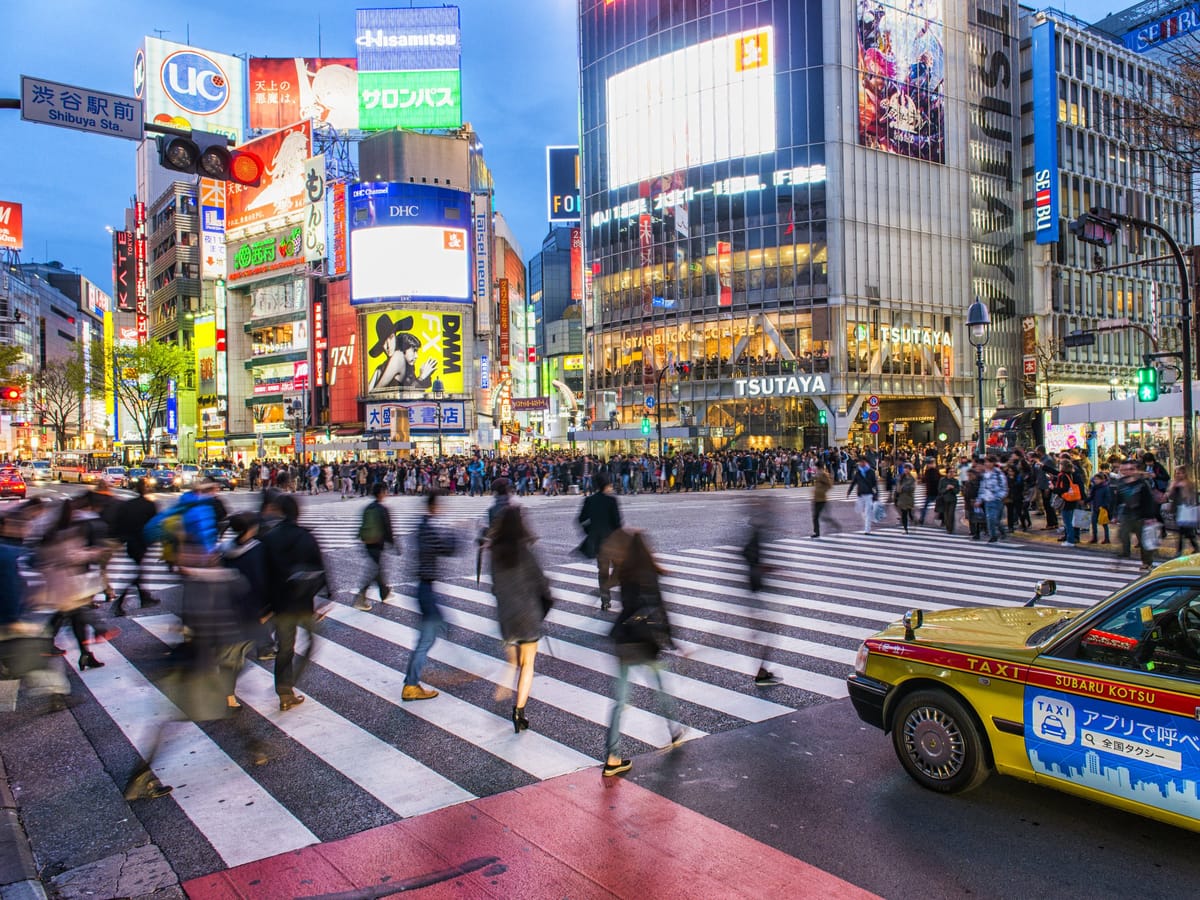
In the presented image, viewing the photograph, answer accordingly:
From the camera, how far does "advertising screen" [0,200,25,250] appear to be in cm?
5966

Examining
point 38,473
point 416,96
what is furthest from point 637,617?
point 416,96

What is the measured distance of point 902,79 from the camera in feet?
181

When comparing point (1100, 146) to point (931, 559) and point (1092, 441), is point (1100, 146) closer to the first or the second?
point (1092, 441)


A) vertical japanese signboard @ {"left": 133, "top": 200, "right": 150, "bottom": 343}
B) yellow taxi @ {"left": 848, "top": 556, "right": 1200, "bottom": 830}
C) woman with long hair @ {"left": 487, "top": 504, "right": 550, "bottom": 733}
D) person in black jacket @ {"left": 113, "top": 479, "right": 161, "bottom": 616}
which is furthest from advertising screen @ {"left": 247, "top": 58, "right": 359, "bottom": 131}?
yellow taxi @ {"left": 848, "top": 556, "right": 1200, "bottom": 830}

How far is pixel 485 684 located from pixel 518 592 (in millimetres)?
1922

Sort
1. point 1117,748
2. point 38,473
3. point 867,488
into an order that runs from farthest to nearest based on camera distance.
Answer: point 38,473, point 867,488, point 1117,748

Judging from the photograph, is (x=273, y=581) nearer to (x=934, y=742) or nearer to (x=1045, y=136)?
(x=934, y=742)

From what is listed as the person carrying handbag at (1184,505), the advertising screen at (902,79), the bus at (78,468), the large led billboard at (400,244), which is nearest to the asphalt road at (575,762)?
the person carrying handbag at (1184,505)

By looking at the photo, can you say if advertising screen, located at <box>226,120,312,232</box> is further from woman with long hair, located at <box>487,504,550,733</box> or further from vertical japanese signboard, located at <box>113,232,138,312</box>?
woman with long hair, located at <box>487,504,550,733</box>

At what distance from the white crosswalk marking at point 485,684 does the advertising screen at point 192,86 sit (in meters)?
78.4

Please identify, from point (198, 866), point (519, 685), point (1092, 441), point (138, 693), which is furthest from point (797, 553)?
point (1092, 441)

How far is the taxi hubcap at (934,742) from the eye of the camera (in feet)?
15.9

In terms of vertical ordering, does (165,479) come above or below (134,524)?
below

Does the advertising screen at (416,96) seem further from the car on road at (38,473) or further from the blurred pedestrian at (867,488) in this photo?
the blurred pedestrian at (867,488)
